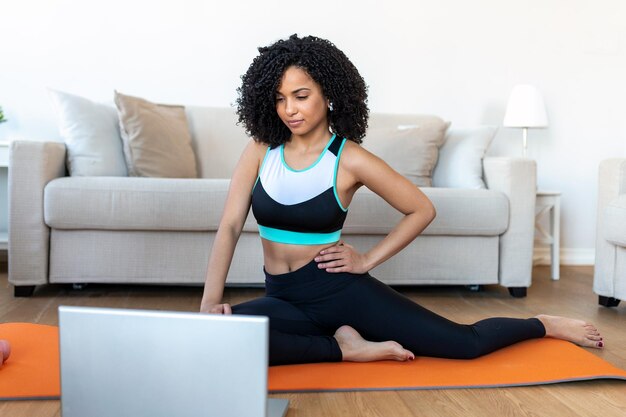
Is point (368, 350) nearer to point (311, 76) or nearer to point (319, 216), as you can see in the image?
point (319, 216)

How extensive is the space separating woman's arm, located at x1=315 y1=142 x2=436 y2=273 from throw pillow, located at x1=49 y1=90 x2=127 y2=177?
5.36 ft

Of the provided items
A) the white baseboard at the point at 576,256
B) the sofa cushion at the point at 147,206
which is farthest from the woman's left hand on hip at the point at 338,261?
the white baseboard at the point at 576,256

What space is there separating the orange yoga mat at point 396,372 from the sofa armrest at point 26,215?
87 cm

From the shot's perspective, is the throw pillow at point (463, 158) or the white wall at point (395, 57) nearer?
the throw pillow at point (463, 158)

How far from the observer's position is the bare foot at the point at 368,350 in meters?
1.91

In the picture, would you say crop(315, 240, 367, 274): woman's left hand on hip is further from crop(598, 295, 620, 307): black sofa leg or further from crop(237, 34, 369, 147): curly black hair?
crop(598, 295, 620, 307): black sofa leg

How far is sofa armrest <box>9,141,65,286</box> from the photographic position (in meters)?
2.90

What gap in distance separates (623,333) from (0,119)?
9.97ft

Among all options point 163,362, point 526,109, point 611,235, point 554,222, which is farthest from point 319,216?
point 526,109

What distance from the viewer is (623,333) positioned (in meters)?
2.47

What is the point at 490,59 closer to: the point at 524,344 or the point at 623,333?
the point at 623,333

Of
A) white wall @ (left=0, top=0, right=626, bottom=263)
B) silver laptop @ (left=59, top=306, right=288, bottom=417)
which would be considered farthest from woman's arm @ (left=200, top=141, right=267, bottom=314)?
white wall @ (left=0, top=0, right=626, bottom=263)

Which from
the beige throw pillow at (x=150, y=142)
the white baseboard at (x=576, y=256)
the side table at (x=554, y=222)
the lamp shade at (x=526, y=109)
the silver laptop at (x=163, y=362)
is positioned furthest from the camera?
the white baseboard at (x=576, y=256)

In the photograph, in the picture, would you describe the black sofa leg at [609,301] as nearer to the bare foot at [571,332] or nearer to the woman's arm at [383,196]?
the bare foot at [571,332]
